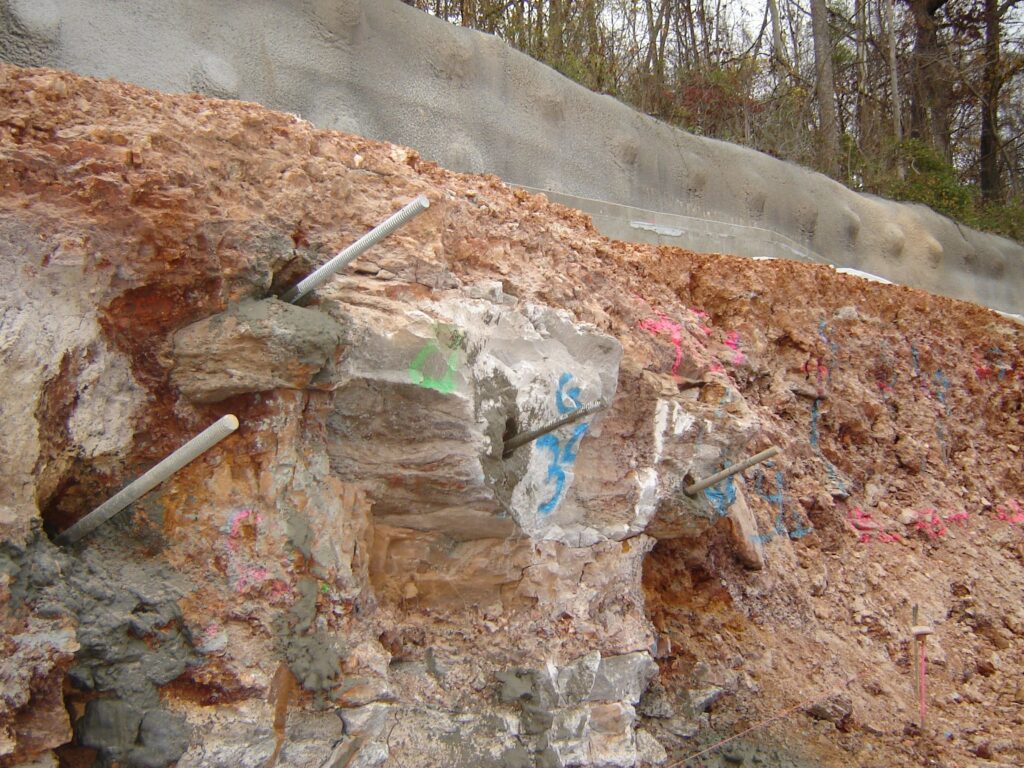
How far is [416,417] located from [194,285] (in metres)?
0.88

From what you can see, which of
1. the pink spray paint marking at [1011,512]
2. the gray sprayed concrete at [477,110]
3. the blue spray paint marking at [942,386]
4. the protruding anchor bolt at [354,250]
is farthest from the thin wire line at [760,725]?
the gray sprayed concrete at [477,110]

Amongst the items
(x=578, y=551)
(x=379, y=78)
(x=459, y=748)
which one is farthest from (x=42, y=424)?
(x=379, y=78)

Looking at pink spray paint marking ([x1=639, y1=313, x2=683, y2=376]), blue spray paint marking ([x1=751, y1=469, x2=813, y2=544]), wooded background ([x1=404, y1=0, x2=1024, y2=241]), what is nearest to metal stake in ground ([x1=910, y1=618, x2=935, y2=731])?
blue spray paint marking ([x1=751, y1=469, x2=813, y2=544])

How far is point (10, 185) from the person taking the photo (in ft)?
8.05

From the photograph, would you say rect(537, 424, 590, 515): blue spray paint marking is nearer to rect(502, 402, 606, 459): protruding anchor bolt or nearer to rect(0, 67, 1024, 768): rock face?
rect(0, 67, 1024, 768): rock face

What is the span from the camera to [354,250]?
8.69 ft

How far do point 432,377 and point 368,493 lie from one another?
0.48m

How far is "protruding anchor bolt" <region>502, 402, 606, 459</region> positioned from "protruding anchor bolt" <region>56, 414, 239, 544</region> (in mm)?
1206

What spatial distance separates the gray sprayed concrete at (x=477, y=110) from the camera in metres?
4.61

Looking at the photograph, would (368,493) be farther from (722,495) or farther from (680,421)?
(722,495)

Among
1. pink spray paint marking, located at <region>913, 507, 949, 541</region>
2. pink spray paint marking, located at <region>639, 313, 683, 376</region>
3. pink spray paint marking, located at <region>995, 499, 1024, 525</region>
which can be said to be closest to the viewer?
pink spray paint marking, located at <region>639, 313, 683, 376</region>

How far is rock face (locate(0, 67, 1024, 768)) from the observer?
2373 millimetres

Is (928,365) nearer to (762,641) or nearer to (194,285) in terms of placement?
(762,641)

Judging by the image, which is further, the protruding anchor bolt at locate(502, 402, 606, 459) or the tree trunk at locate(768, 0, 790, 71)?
the tree trunk at locate(768, 0, 790, 71)
